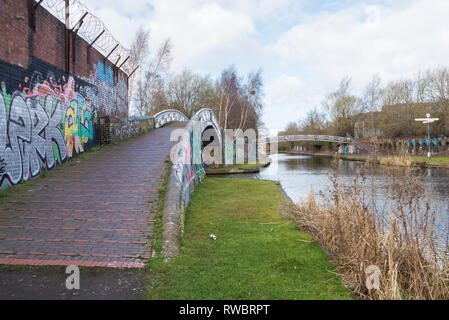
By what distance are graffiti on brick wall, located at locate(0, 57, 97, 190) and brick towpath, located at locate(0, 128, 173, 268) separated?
0.51 m

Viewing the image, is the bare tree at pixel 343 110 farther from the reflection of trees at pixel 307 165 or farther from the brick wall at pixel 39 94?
the brick wall at pixel 39 94

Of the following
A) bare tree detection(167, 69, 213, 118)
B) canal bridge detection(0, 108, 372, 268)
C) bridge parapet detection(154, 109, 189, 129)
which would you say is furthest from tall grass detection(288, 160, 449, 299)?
bare tree detection(167, 69, 213, 118)

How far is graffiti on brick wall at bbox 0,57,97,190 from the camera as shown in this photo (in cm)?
801

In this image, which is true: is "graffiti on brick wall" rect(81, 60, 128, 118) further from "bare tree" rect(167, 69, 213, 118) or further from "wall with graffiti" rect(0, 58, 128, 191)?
"bare tree" rect(167, 69, 213, 118)

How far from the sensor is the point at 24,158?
28.3ft

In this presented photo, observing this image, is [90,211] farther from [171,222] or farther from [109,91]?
[109,91]

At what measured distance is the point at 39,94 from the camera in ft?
30.9

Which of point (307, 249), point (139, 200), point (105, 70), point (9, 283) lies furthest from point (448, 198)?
point (105, 70)

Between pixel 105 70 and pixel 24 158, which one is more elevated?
pixel 105 70

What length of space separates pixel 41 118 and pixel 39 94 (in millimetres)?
715

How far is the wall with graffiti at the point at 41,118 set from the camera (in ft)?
26.4

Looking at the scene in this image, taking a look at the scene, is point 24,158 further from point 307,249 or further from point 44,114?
point 307,249

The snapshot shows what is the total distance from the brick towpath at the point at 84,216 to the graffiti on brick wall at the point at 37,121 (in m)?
0.51
